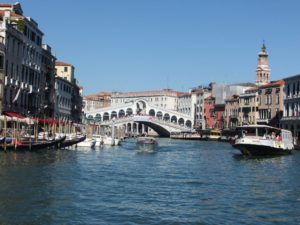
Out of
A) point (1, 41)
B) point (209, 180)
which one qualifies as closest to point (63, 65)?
point (1, 41)

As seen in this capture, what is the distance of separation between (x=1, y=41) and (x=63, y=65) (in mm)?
30406

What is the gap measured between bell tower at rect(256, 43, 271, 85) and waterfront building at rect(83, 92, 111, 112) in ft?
141

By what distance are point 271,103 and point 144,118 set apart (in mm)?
21737

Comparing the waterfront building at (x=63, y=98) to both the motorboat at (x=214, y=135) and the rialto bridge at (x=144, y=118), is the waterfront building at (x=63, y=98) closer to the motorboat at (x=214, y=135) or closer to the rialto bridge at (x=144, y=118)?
the rialto bridge at (x=144, y=118)

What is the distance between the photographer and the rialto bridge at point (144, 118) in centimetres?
8294

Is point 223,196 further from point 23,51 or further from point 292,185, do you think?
point 23,51

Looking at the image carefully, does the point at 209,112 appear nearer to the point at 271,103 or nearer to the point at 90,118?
the point at 90,118

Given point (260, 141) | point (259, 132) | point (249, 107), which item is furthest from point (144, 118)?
point (260, 141)

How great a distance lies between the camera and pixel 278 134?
3456 centimetres

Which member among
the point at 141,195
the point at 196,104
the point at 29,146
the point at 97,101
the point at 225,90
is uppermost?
the point at 97,101

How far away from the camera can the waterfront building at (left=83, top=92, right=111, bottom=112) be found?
4715 inches

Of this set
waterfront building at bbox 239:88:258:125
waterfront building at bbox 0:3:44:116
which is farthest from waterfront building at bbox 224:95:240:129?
waterfront building at bbox 0:3:44:116

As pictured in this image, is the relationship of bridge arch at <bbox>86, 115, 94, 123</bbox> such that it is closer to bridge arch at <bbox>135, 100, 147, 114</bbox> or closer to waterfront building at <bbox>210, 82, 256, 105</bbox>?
bridge arch at <bbox>135, 100, 147, 114</bbox>

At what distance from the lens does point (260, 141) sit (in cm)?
3067
